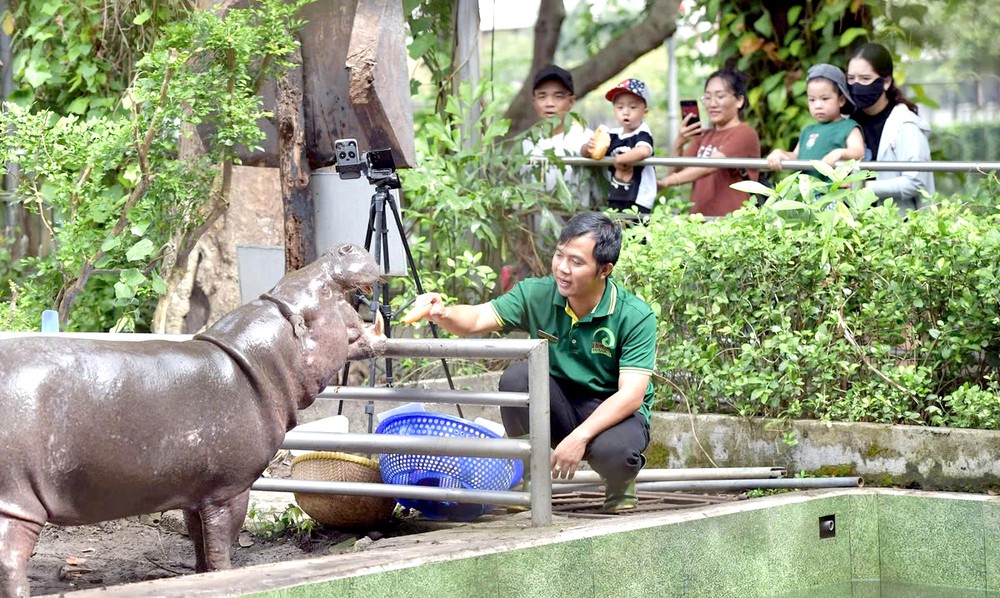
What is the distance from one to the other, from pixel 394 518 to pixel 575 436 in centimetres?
84

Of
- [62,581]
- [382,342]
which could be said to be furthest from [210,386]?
[62,581]

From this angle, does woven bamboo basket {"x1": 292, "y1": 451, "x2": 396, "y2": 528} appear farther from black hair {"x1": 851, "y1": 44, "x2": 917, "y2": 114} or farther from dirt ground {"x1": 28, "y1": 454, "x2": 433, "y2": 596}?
black hair {"x1": 851, "y1": 44, "x2": 917, "y2": 114}

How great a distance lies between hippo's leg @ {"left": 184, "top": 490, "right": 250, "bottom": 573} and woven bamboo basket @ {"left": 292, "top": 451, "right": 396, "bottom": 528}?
106cm

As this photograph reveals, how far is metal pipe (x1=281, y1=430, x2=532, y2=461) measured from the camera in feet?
14.3

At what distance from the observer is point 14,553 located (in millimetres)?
3234

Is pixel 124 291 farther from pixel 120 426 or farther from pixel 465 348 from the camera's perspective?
pixel 120 426

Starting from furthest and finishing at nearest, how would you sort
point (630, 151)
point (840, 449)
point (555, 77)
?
point (555, 77) < point (630, 151) < point (840, 449)

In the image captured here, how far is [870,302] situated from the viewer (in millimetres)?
5824

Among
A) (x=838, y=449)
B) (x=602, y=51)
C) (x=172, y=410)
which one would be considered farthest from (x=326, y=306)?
(x=602, y=51)

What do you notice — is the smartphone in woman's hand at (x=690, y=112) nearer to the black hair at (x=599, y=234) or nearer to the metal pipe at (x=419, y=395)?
the black hair at (x=599, y=234)

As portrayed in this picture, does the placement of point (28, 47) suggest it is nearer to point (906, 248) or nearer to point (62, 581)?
point (62, 581)

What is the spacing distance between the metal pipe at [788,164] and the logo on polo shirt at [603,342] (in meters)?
2.18

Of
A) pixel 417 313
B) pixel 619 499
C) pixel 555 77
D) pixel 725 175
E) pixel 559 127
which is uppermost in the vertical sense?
pixel 555 77

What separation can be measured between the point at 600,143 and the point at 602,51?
4136 mm
